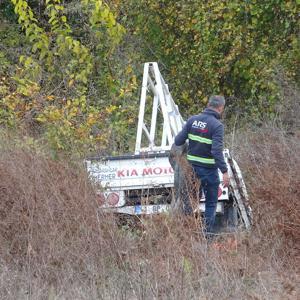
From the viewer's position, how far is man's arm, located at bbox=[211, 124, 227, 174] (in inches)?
362

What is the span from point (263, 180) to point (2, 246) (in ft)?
10.0

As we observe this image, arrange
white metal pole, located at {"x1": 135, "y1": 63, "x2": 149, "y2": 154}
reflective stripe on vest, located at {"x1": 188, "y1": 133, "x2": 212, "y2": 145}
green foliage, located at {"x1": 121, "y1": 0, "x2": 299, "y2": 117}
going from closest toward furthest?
reflective stripe on vest, located at {"x1": 188, "y1": 133, "x2": 212, "y2": 145}, white metal pole, located at {"x1": 135, "y1": 63, "x2": 149, "y2": 154}, green foliage, located at {"x1": 121, "y1": 0, "x2": 299, "y2": 117}

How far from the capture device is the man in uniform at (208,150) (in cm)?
934

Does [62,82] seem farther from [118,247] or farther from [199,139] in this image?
[118,247]

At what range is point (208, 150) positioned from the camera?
31.0ft

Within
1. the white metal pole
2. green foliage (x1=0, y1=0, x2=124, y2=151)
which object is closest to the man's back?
the white metal pole

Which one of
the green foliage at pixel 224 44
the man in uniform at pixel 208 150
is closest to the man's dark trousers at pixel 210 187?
the man in uniform at pixel 208 150

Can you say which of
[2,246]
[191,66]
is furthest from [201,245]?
[191,66]

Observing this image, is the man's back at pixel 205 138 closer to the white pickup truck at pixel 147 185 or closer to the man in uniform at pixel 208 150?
the man in uniform at pixel 208 150

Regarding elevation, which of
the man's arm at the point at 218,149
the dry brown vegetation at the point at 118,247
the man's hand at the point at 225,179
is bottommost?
the dry brown vegetation at the point at 118,247

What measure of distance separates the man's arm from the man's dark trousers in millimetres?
223

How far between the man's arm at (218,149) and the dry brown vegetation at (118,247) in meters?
0.53

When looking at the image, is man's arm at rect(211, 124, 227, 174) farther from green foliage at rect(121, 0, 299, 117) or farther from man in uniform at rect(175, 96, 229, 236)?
green foliage at rect(121, 0, 299, 117)

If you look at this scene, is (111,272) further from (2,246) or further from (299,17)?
(299,17)
